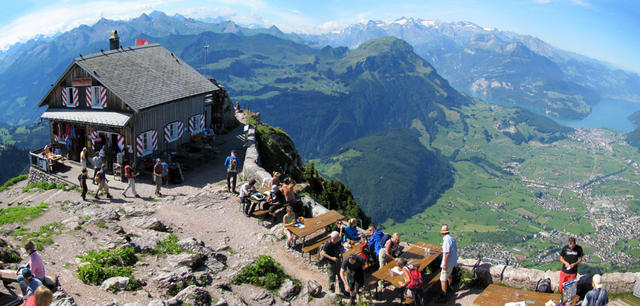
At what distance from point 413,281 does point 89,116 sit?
25.8 meters

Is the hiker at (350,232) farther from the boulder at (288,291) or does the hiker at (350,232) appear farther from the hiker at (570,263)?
the hiker at (570,263)

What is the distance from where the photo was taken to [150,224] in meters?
18.0

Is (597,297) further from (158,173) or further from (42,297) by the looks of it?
(158,173)

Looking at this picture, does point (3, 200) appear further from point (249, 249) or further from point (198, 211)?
point (249, 249)

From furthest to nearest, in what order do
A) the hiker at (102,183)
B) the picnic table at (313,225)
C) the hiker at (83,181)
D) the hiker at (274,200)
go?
the hiker at (102,183)
the hiker at (83,181)
the hiker at (274,200)
the picnic table at (313,225)

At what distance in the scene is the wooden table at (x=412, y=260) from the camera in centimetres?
1163

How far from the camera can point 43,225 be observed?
17.7 m

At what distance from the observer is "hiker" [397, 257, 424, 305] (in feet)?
36.9

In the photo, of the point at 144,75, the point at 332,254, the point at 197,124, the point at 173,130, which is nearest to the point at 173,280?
the point at 332,254

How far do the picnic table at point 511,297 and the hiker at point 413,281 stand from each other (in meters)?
1.38

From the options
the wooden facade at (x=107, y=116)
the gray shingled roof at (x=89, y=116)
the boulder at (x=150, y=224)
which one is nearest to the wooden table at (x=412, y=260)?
the boulder at (x=150, y=224)

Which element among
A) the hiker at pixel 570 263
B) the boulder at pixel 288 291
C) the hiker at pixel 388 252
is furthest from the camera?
the hiker at pixel 388 252

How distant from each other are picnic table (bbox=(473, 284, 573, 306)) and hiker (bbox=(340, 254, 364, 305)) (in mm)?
3009

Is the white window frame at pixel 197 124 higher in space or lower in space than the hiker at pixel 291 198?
lower
